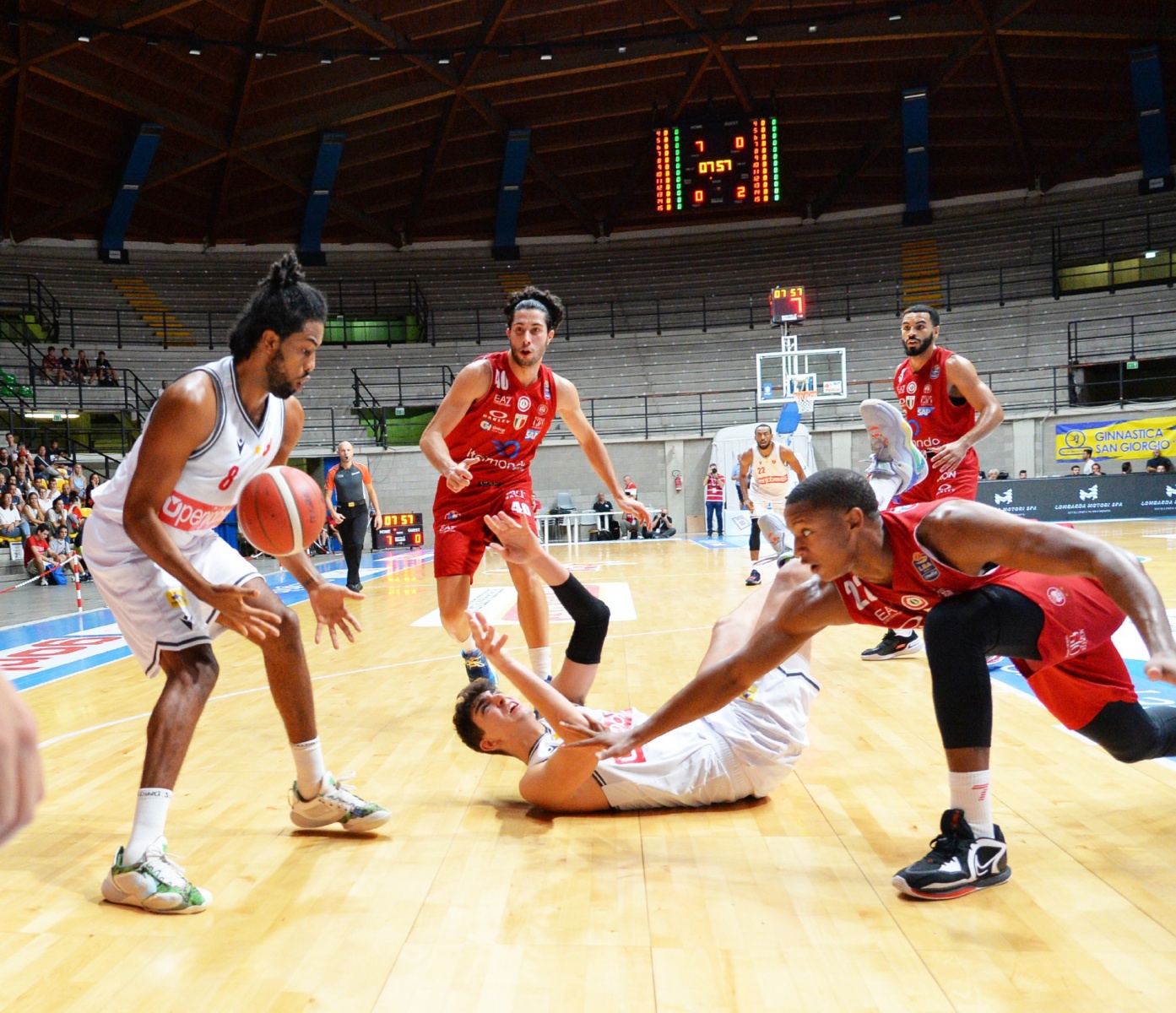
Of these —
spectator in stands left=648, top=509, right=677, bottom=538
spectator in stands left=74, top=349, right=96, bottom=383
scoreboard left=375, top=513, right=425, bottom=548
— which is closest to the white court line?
scoreboard left=375, top=513, right=425, bottom=548

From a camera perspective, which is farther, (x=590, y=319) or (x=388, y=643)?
(x=590, y=319)

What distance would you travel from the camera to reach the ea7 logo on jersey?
229cm

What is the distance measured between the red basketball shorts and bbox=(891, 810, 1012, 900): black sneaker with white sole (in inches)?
97.5

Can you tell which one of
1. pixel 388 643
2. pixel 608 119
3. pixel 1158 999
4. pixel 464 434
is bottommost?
pixel 388 643

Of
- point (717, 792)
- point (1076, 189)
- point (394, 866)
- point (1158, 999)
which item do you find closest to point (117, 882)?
point (394, 866)

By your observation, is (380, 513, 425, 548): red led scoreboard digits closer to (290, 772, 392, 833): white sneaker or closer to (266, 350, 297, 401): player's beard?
(290, 772, 392, 833): white sneaker

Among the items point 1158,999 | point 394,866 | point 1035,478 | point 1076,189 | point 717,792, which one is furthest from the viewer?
point 1076,189

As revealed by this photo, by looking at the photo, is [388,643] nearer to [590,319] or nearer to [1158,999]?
[1158,999]

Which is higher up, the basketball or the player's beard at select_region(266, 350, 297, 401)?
the player's beard at select_region(266, 350, 297, 401)

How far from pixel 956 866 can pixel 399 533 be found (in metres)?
19.0

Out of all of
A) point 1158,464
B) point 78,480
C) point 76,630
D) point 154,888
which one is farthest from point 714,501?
point 154,888

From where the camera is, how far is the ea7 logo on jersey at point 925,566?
2.29m

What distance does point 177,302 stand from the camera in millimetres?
24062

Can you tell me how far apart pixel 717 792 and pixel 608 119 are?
22.6 metres
